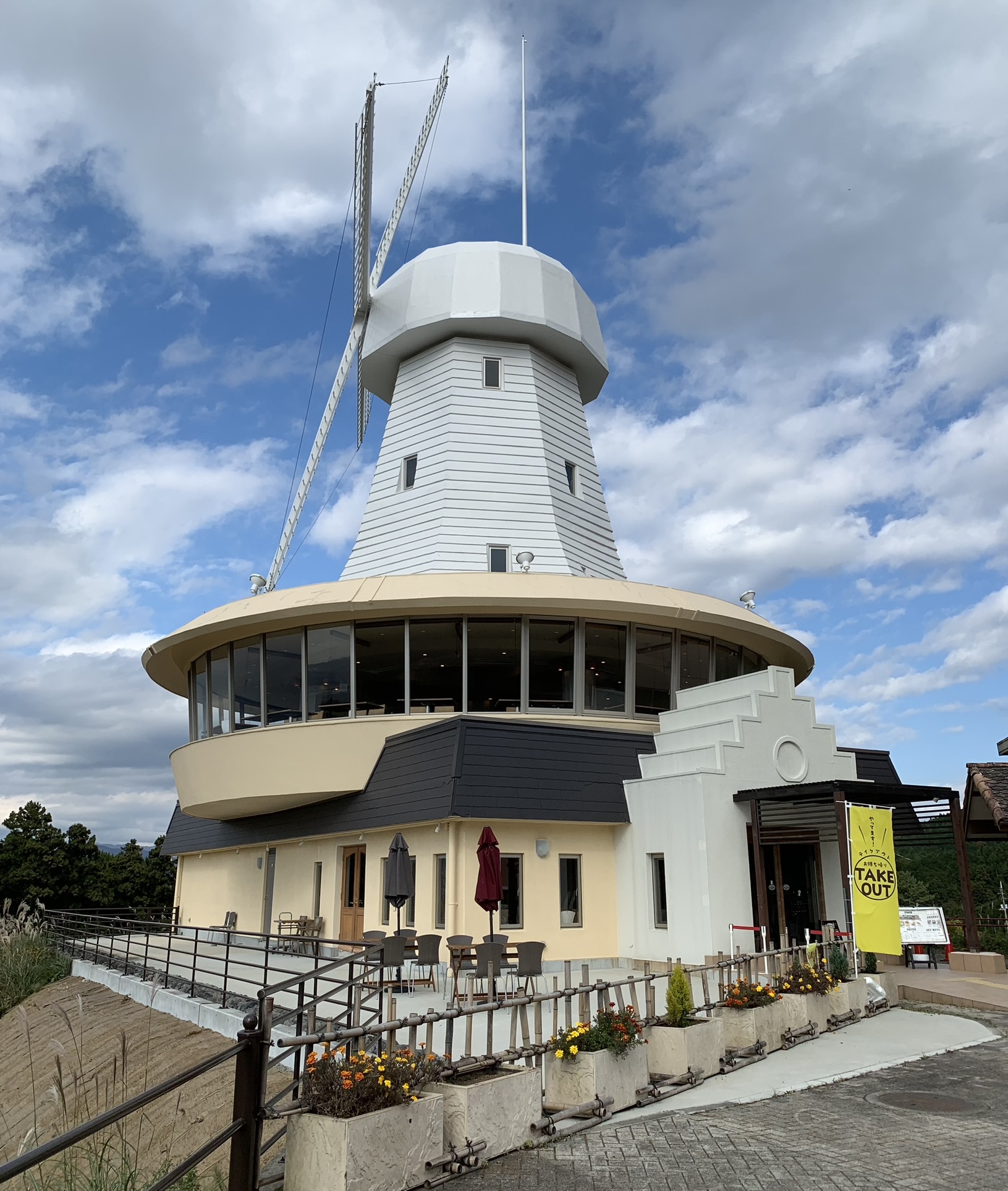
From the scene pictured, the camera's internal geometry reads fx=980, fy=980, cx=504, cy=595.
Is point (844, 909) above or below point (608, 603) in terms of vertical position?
below

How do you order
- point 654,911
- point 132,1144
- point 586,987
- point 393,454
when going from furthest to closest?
point 393,454
point 654,911
point 132,1144
point 586,987

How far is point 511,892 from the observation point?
17031 mm

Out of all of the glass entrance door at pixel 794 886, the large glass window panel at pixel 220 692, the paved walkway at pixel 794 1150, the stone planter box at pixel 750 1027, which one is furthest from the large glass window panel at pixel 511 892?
the paved walkway at pixel 794 1150

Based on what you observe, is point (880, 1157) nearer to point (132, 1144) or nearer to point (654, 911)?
point (132, 1144)

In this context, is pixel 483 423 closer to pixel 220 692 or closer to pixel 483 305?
pixel 483 305

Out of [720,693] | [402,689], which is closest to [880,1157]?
[720,693]

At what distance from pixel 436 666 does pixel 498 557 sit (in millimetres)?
4581

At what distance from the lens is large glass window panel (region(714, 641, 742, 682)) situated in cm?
2180

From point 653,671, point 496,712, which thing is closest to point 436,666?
point 496,712

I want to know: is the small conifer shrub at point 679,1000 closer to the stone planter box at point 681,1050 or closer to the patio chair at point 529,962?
the stone planter box at point 681,1050

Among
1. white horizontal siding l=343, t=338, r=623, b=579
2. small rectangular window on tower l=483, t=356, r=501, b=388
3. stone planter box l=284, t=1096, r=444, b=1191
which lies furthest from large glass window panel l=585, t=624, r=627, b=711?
stone planter box l=284, t=1096, r=444, b=1191

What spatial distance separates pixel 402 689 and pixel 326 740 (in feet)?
5.94

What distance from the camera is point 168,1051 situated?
11.6 meters

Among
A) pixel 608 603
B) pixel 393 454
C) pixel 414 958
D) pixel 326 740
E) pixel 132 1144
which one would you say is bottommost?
pixel 132 1144
